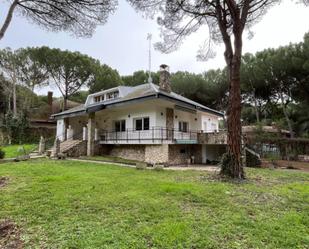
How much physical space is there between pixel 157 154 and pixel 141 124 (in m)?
2.99

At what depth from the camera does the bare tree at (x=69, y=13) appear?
830 centimetres

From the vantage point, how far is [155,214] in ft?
16.2

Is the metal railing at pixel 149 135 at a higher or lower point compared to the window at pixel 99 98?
lower

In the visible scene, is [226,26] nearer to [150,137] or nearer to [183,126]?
[150,137]

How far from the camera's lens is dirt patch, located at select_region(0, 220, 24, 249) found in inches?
148

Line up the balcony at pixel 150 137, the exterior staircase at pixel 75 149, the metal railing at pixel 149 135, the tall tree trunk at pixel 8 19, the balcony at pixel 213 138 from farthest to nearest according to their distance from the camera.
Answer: the exterior staircase at pixel 75 149 < the balcony at pixel 213 138 < the metal railing at pixel 149 135 < the balcony at pixel 150 137 < the tall tree trunk at pixel 8 19

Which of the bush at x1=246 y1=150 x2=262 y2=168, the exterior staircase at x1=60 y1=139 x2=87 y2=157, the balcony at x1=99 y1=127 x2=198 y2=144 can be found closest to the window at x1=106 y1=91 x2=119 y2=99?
the balcony at x1=99 y1=127 x2=198 y2=144

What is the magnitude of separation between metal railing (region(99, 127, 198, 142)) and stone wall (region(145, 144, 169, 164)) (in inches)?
20.5

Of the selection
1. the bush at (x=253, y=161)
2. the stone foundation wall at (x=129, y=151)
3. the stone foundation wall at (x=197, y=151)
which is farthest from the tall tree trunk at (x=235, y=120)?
the stone foundation wall at (x=197, y=151)

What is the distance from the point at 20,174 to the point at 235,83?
30.6 ft

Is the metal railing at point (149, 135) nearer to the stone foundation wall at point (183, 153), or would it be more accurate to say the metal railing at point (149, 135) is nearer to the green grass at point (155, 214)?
the stone foundation wall at point (183, 153)

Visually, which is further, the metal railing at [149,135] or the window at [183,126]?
the window at [183,126]

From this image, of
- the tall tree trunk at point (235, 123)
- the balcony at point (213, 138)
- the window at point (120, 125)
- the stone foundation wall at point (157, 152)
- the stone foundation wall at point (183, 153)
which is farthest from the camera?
the window at point (120, 125)

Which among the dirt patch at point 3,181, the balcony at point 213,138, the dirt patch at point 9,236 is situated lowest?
the dirt patch at point 9,236
